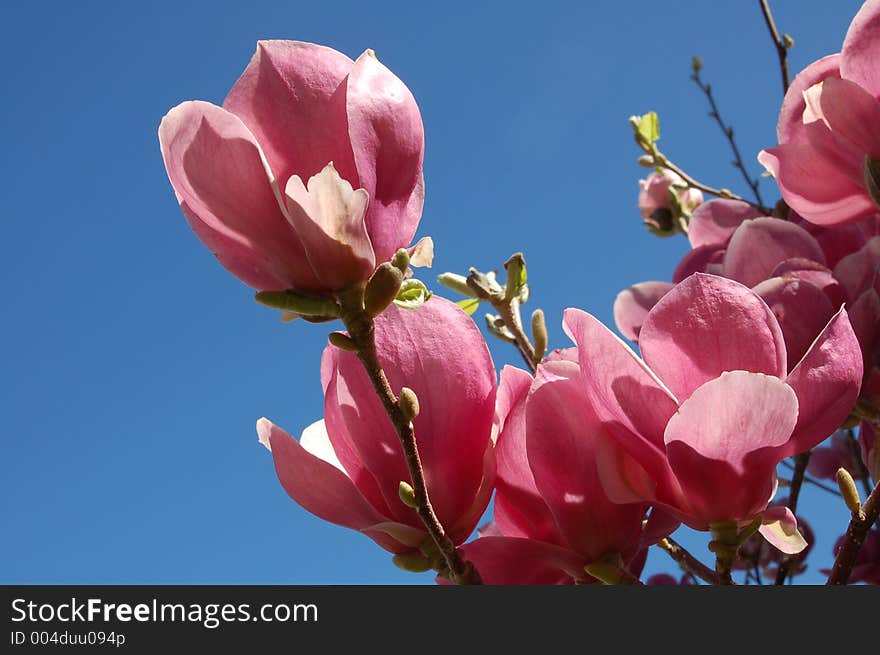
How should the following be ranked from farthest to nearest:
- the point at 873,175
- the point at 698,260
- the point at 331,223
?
the point at 698,260 < the point at 873,175 < the point at 331,223

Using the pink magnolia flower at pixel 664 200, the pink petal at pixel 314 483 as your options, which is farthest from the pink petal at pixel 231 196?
the pink magnolia flower at pixel 664 200

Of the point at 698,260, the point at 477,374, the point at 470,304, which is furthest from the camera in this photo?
the point at 698,260

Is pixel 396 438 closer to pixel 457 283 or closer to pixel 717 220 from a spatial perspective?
pixel 457 283

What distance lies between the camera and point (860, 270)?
0.74 metres

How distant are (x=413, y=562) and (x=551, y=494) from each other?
4.6 inches

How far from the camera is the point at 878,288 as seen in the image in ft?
2.35

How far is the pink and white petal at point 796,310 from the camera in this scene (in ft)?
2.06

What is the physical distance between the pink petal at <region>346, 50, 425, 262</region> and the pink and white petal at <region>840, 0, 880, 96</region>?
1.22 feet

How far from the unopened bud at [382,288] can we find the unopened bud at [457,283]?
35 cm

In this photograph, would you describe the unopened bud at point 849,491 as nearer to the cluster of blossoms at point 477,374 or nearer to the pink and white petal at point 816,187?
the cluster of blossoms at point 477,374

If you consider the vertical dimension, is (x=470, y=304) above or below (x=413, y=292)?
above

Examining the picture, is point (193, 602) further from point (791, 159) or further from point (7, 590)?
point (791, 159)

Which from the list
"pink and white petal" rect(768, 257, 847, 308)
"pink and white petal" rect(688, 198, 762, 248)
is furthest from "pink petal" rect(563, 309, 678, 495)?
"pink and white petal" rect(688, 198, 762, 248)

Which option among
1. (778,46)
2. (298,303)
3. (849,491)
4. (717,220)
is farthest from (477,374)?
(778,46)
